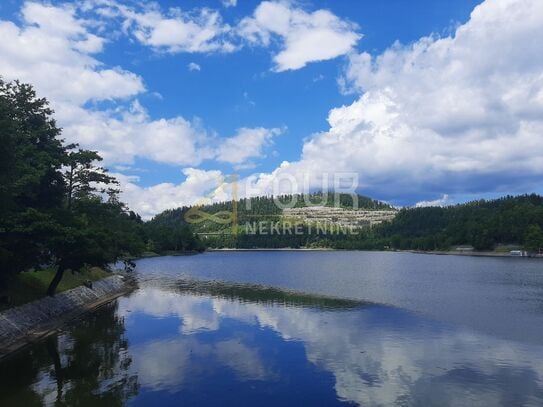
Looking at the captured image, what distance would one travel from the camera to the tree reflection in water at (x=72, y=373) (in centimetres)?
Answer: 2230

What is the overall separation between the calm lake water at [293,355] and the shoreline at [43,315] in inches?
46.4

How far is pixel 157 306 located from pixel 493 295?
41175 millimetres

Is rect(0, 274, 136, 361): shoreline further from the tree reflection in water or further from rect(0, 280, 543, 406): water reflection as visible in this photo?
rect(0, 280, 543, 406): water reflection

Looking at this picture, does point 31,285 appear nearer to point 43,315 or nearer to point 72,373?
point 43,315

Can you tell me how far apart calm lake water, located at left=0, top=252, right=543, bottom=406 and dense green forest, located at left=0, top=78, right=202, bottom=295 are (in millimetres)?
6044

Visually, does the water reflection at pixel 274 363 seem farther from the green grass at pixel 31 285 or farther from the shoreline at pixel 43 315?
the green grass at pixel 31 285

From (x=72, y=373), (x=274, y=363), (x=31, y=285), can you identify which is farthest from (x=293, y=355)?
(x=31, y=285)

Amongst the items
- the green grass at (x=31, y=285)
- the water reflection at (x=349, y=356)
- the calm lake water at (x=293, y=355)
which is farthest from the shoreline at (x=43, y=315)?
the water reflection at (x=349, y=356)

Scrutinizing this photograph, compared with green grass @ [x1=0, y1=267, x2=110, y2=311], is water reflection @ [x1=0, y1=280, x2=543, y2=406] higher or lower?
lower

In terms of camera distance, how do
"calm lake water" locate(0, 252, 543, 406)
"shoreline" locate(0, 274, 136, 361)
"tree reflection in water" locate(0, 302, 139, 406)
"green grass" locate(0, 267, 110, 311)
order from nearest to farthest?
"tree reflection in water" locate(0, 302, 139, 406) < "calm lake water" locate(0, 252, 543, 406) < "shoreline" locate(0, 274, 136, 361) < "green grass" locate(0, 267, 110, 311)

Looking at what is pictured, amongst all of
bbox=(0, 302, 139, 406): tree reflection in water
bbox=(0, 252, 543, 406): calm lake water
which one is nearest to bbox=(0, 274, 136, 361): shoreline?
bbox=(0, 302, 139, 406): tree reflection in water

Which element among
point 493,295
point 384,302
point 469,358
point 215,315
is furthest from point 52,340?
point 493,295

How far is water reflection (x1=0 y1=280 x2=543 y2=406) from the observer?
22562 mm

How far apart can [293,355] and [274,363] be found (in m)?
2.18
